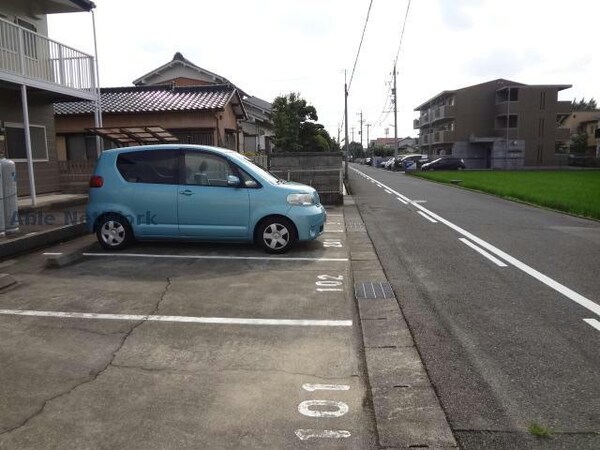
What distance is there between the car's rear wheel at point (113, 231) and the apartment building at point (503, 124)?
5354cm

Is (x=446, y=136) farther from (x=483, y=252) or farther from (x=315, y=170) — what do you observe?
(x=483, y=252)

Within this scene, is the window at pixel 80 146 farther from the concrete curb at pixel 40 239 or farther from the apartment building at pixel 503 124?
the apartment building at pixel 503 124

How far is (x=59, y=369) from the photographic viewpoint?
12.8 feet

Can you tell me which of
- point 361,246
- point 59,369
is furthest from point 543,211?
point 59,369

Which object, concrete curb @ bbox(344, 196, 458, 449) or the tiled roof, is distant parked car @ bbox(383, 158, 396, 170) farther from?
concrete curb @ bbox(344, 196, 458, 449)

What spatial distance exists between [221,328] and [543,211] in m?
12.7

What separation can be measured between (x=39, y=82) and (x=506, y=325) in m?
12.1

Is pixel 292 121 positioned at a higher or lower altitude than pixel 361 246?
higher

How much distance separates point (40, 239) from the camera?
8.44 meters

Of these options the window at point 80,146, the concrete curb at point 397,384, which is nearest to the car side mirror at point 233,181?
the concrete curb at point 397,384

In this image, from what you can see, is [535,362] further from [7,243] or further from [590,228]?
[590,228]

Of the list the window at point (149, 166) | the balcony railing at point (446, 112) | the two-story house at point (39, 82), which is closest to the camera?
the window at point (149, 166)

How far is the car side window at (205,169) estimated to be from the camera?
8.07m

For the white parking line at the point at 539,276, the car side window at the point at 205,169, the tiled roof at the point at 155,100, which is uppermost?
the tiled roof at the point at 155,100
